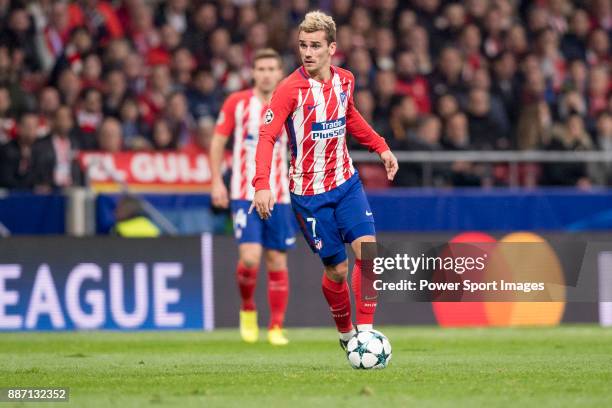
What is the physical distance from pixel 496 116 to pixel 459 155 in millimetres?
2344

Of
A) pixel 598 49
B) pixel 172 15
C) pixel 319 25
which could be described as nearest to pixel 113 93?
pixel 172 15

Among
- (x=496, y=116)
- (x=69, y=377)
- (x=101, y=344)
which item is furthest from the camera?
(x=496, y=116)

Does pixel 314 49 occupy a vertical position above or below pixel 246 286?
above

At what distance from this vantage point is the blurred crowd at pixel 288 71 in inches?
603

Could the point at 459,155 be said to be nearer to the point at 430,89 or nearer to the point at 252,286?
the point at 430,89

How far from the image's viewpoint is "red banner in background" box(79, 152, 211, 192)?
566 inches

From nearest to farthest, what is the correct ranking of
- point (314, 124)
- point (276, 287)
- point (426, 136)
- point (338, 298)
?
point (314, 124)
point (338, 298)
point (276, 287)
point (426, 136)

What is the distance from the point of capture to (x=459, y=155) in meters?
15.7

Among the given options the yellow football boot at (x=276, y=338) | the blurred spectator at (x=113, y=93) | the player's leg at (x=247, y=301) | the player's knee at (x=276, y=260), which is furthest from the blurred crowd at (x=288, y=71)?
the yellow football boot at (x=276, y=338)

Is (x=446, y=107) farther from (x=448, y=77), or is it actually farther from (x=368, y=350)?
(x=368, y=350)

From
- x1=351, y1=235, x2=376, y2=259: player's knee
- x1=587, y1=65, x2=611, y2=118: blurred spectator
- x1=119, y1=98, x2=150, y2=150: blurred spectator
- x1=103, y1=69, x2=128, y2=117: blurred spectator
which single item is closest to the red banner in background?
x1=119, y1=98, x2=150, y2=150: blurred spectator

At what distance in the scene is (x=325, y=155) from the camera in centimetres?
852

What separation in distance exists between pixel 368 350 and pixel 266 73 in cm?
372

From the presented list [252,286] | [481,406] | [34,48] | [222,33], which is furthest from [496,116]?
[481,406]
